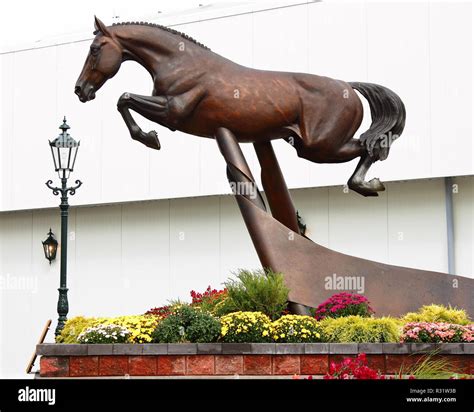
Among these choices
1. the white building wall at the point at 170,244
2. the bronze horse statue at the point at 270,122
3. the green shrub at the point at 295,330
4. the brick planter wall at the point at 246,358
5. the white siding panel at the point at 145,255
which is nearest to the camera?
the brick planter wall at the point at 246,358

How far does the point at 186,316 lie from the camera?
13758 millimetres

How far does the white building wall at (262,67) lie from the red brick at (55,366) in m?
12.3

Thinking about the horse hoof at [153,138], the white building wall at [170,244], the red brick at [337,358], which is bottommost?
the red brick at [337,358]

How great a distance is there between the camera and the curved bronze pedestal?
14.8 m

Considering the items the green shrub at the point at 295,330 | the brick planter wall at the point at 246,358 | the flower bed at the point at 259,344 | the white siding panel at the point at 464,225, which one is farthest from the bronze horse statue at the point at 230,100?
the white siding panel at the point at 464,225

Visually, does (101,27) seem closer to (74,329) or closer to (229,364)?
(74,329)

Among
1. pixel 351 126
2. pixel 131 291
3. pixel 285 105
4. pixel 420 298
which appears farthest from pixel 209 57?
pixel 131 291

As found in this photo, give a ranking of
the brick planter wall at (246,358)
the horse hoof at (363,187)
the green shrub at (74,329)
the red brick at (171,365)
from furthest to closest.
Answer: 1. the horse hoof at (363,187)
2. the green shrub at (74,329)
3. the red brick at (171,365)
4. the brick planter wall at (246,358)

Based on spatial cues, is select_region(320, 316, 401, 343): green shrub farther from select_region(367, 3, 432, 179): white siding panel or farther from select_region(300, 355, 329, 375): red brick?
select_region(367, 3, 432, 179): white siding panel

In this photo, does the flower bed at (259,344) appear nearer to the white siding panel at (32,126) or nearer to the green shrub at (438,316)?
the green shrub at (438,316)

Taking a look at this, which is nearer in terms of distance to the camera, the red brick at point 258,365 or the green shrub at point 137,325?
the red brick at point 258,365

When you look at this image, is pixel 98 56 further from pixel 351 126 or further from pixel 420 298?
pixel 420 298

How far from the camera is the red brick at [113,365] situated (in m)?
13.3

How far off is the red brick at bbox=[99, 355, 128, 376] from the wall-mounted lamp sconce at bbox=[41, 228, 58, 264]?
54.3 ft
